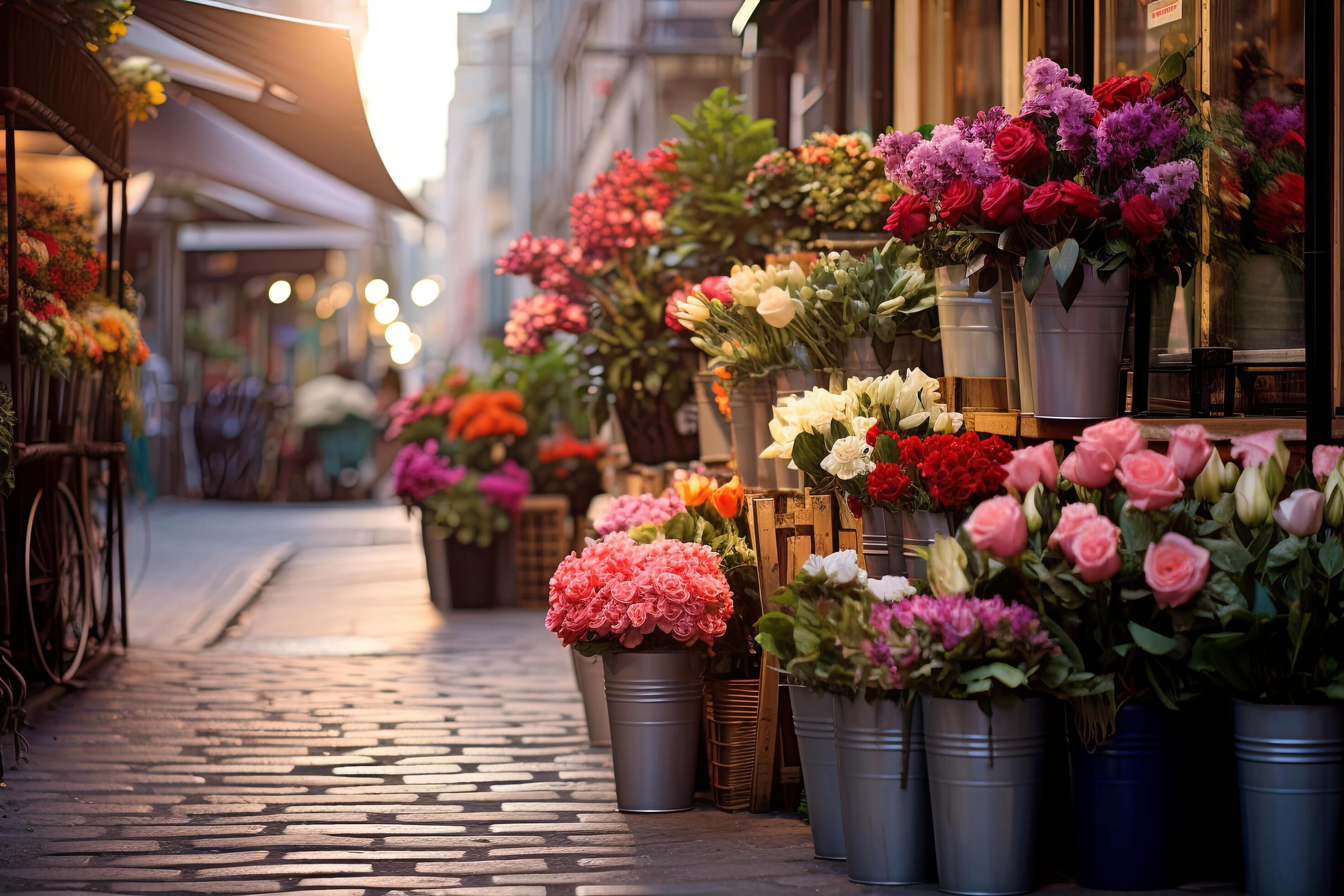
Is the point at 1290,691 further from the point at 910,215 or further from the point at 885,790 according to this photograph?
the point at 910,215

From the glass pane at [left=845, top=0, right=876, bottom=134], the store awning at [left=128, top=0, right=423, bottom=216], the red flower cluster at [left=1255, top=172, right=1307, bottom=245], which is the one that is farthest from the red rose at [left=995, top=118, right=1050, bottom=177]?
the store awning at [left=128, top=0, right=423, bottom=216]

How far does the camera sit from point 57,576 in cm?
700

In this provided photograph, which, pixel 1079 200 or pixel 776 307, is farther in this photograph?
pixel 776 307

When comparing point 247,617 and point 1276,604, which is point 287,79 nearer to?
point 247,617

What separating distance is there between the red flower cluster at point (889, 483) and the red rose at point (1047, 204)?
0.78 meters

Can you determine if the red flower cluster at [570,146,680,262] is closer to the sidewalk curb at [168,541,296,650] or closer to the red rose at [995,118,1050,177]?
the sidewalk curb at [168,541,296,650]

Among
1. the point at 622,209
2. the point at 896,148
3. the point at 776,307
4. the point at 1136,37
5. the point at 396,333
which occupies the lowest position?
the point at 776,307

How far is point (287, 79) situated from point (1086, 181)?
20.9 ft

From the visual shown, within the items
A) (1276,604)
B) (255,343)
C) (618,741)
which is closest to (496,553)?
(618,741)

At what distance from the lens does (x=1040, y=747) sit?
3.80 meters

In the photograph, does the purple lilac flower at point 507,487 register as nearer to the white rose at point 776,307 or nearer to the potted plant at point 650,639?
the potted plant at point 650,639

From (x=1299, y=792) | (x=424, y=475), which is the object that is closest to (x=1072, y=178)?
(x=1299, y=792)

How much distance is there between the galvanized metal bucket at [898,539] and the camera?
4.18 metres

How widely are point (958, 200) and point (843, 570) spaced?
42.3 inches
